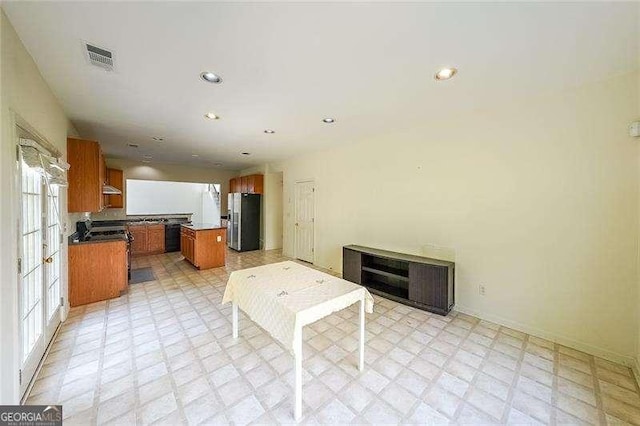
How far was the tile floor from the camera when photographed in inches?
64.8

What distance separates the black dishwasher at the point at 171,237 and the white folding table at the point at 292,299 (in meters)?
5.41

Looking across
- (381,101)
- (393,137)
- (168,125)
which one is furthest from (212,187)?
(381,101)

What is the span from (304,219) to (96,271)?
379 centimetres

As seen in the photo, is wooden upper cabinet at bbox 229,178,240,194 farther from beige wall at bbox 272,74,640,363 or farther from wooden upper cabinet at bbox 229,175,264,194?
beige wall at bbox 272,74,640,363

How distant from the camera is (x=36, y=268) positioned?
2223 mm

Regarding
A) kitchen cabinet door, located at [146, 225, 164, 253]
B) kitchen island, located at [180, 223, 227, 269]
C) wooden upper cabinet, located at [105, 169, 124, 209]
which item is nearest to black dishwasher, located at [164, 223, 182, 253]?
kitchen cabinet door, located at [146, 225, 164, 253]

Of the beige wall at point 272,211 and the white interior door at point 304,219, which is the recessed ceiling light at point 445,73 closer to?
the white interior door at point 304,219

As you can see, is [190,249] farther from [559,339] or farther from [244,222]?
[559,339]

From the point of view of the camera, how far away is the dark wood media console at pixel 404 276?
3.08 meters

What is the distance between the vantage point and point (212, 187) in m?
8.46

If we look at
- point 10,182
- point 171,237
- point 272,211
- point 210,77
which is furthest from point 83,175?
point 272,211

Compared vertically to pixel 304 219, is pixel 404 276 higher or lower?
lower

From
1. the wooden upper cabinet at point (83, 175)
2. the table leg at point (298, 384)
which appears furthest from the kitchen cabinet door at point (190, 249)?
the table leg at point (298, 384)

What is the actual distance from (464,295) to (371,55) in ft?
10.1
